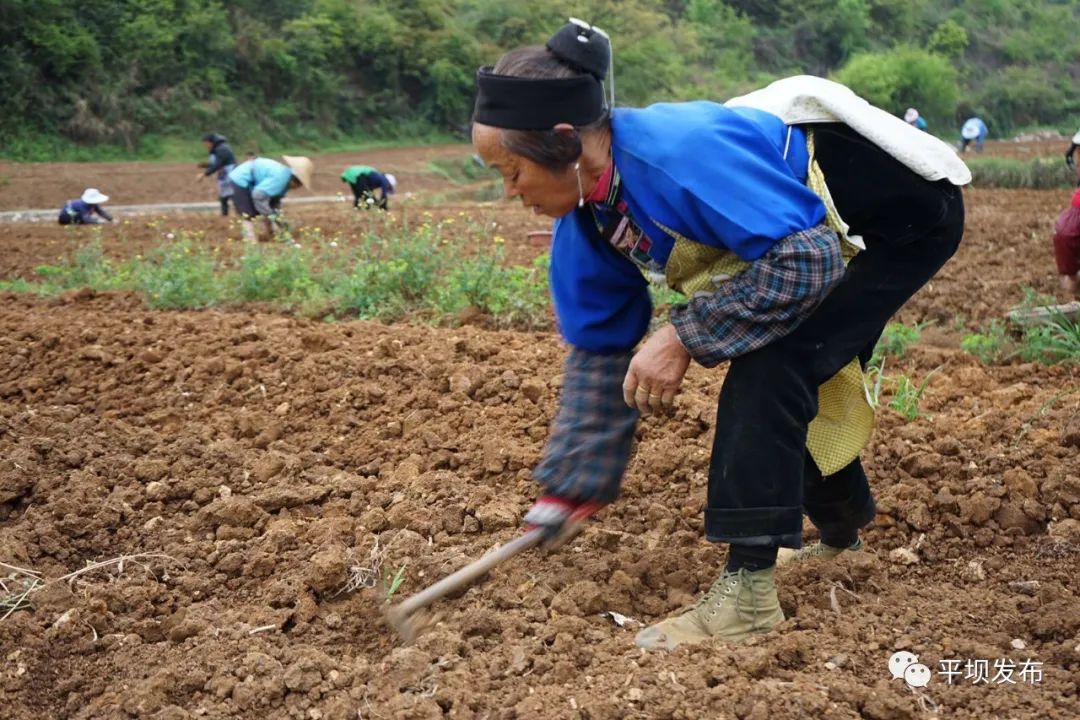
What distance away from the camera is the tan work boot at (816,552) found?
2.67m

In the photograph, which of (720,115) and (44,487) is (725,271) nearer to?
(720,115)

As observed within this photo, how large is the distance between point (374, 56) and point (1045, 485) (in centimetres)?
3080

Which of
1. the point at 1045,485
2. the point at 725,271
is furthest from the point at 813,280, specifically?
the point at 1045,485

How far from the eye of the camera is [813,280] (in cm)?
197

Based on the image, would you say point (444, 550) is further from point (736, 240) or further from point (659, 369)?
point (736, 240)

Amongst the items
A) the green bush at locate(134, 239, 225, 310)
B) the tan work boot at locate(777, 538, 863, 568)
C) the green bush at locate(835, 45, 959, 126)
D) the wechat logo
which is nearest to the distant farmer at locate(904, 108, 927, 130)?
the green bush at locate(134, 239, 225, 310)

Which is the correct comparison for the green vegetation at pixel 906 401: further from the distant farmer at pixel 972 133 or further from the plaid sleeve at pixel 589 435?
the distant farmer at pixel 972 133

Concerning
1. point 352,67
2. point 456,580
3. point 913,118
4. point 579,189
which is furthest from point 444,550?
point 352,67

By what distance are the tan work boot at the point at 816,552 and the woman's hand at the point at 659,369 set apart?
2.28 feet

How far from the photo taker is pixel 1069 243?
6.07 metres

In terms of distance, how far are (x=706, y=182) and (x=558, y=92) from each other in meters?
0.31

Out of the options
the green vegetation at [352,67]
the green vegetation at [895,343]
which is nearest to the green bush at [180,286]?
the green vegetation at [895,343]

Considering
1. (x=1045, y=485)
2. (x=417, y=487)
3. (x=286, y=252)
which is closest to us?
(x=1045, y=485)

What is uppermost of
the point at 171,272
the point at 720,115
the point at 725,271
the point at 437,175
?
the point at 720,115
